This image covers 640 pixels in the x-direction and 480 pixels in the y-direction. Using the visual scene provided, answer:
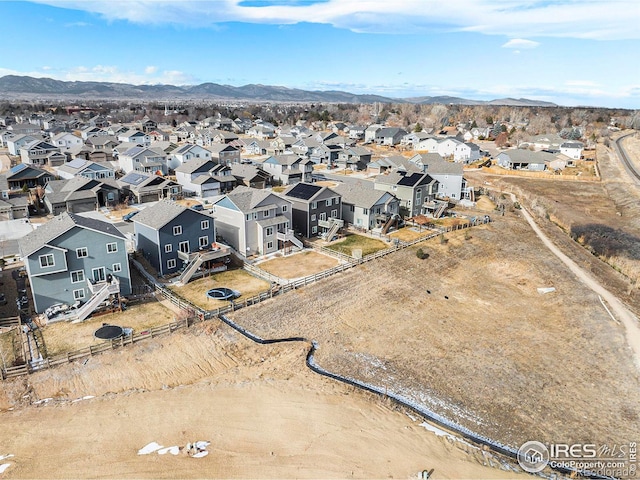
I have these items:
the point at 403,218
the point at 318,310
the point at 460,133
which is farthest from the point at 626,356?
the point at 460,133

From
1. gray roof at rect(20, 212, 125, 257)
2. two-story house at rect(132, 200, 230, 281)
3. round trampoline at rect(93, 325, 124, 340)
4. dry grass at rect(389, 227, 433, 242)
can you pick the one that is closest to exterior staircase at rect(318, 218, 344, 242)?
dry grass at rect(389, 227, 433, 242)

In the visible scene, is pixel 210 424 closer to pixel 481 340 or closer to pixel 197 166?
pixel 481 340

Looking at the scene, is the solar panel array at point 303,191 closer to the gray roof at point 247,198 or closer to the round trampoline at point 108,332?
the gray roof at point 247,198

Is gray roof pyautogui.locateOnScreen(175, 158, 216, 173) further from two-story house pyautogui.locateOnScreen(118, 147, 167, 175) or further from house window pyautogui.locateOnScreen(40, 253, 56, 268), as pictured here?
house window pyautogui.locateOnScreen(40, 253, 56, 268)

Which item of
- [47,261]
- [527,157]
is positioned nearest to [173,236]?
[47,261]

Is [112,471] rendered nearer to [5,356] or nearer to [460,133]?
[5,356]
